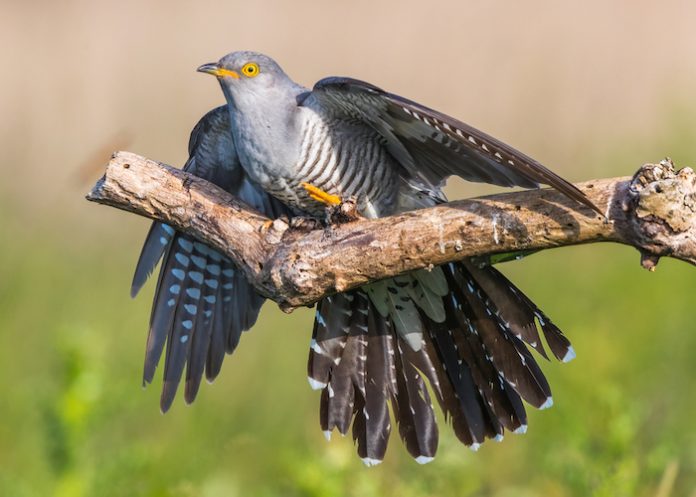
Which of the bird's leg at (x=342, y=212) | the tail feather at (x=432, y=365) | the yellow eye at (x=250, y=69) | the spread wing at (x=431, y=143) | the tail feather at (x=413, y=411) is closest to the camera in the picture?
the spread wing at (x=431, y=143)

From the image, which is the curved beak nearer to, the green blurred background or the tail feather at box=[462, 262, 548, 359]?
the green blurred background

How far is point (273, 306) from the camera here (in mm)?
6297

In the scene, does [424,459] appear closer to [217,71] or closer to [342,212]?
[342,212]

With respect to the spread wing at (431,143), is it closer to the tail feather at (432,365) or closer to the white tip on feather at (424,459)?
the tail feather at (432,365)

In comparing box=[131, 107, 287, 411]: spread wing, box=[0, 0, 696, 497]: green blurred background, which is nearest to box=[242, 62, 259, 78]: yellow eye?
box=[131, 107, 287, 411]: spread wing

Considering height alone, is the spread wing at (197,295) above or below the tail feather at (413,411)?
above

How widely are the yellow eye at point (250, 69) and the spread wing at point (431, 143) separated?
0.22m

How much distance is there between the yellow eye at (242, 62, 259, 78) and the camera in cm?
398

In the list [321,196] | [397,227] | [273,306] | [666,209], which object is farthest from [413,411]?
[273,306]

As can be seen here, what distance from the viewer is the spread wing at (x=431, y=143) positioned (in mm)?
3090

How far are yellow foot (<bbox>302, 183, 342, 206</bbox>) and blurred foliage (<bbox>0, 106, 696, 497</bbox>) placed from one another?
0.89m

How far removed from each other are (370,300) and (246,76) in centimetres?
95

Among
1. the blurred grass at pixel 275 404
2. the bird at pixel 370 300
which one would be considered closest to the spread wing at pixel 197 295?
the bird at pixel 370 300

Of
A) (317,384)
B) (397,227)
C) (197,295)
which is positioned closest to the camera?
(397,227)
